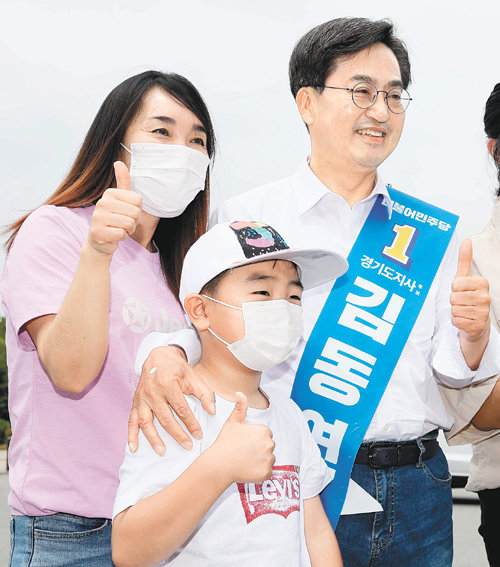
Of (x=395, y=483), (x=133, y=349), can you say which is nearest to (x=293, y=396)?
(x=395, y=483)

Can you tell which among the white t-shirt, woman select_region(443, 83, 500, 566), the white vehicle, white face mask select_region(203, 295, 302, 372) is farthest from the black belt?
the white vehicle

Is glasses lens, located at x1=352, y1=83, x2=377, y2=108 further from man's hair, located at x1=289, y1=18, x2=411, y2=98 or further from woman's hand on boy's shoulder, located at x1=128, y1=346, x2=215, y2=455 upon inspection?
woman's hand on boy's shoulder, located at x1=128, y1=346, x2=215, y2=455

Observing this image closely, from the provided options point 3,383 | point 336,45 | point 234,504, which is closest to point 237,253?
point 234,504

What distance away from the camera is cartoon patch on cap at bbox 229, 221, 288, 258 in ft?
7.29

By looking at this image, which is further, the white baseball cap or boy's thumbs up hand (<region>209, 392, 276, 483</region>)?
the white baseball cap

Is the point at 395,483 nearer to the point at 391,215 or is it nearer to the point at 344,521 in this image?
the point at 344,521

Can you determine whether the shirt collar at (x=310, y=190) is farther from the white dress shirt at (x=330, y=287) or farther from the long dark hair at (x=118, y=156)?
the long dark hair at (x=118, y=156)

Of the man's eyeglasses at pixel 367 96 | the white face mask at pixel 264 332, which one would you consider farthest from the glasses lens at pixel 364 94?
the white face mask at pixel 264 332

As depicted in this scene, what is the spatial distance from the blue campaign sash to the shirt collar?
4cm

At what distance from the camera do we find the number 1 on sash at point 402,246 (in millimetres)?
2916

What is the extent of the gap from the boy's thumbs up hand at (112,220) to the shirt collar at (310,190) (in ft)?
2.92

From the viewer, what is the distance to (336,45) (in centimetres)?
284

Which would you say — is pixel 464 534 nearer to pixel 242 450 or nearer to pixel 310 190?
pixel 310 190

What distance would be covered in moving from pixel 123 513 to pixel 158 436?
0.21 meters
